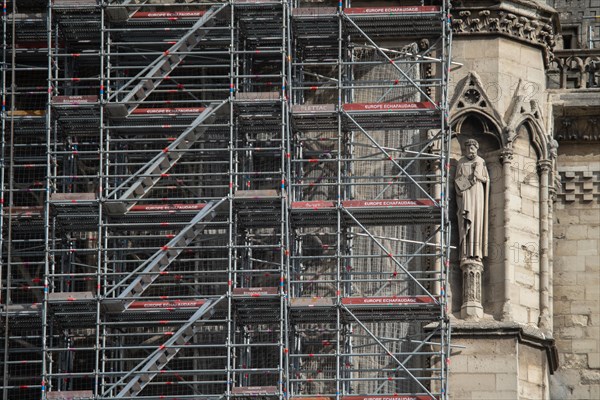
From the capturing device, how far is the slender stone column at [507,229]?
46.1 metres

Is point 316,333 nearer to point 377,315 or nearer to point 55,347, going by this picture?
point 377,315

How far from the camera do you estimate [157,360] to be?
46062 mm

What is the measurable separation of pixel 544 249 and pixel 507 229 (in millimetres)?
775

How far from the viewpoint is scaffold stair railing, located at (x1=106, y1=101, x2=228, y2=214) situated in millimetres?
46719

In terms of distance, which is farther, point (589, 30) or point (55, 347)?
point (589, 30)

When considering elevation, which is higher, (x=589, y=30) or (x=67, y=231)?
(x=589, y=30)

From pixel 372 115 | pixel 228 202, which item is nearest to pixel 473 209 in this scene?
pixel 372 115

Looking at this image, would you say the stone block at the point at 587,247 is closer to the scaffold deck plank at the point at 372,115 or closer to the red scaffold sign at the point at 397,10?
the scaffold deck plank at the point at 372,115

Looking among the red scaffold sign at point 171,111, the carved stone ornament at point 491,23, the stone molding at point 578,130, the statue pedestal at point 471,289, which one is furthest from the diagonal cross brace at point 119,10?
the stone molding at point 578,130

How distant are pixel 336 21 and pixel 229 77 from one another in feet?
6.86

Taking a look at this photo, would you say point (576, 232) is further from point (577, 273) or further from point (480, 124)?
point (480, 124)

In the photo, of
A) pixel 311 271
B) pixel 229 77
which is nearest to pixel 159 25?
pixel 229 77

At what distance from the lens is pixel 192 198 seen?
4669 centimetres

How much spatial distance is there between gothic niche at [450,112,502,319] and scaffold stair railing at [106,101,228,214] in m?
4.04
